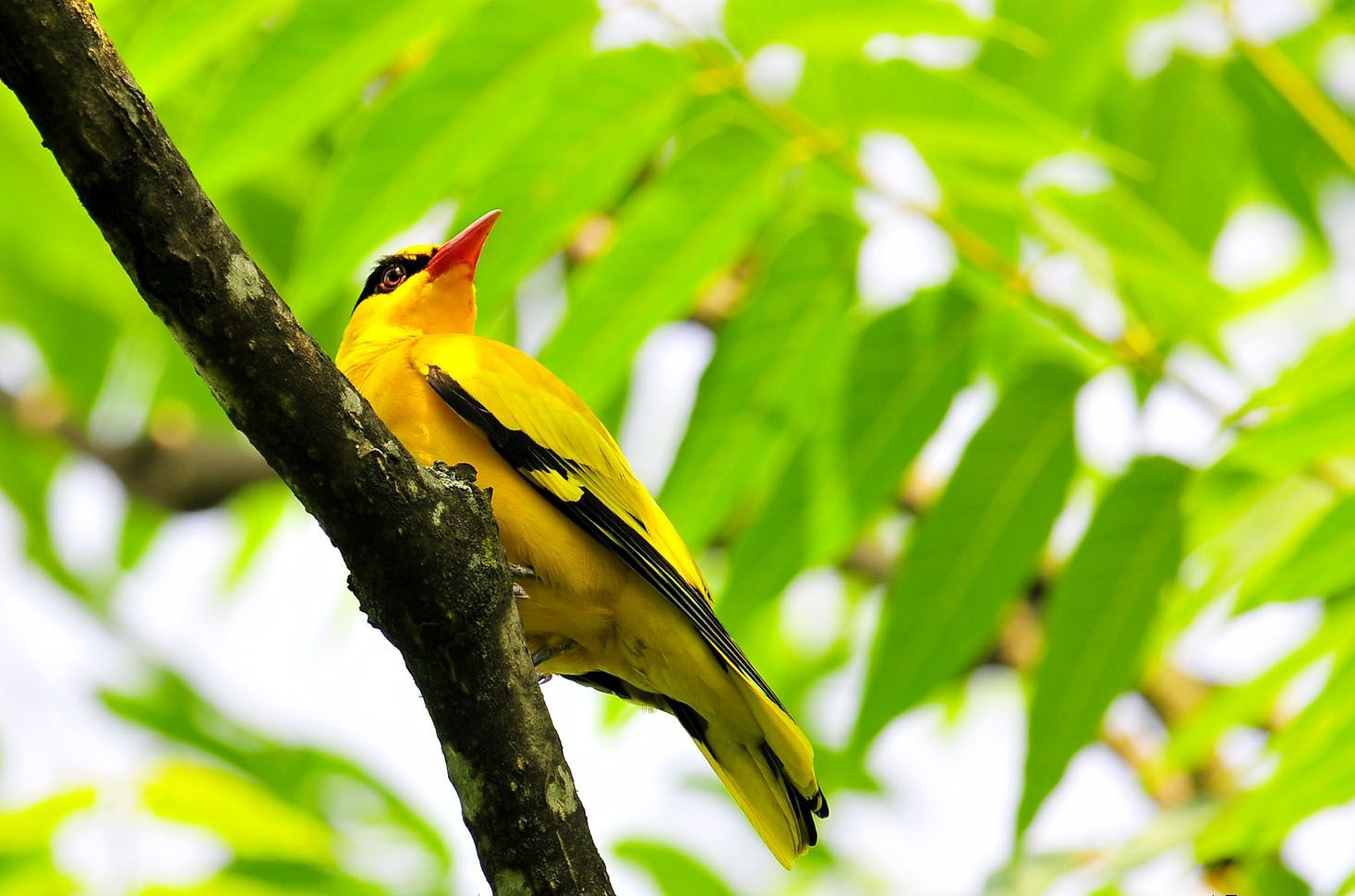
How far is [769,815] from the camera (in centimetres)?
389

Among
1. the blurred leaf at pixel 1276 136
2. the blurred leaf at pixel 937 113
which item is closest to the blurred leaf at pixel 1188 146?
the blurred leaf at pixel 1276 136

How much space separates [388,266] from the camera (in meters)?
5.23

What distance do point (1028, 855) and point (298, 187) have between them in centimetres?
367

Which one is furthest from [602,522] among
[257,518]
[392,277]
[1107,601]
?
[257,518]

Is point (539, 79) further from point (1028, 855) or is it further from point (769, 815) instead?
point (1028, 855)

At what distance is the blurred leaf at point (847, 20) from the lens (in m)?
3.55

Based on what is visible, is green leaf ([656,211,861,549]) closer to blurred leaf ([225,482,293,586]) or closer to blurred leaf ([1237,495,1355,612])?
blurred leaf ([1237,495,1355,612])

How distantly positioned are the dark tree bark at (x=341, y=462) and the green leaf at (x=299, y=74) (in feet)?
4.79

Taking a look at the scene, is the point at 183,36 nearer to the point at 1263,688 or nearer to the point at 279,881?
the point at 279,881

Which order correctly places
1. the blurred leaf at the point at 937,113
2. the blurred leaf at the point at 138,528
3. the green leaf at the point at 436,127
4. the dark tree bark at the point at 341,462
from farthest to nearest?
the blurred leaf at the point at 138,528, the green leaf at the point at 436,127, the blurred leaf at the point at 937,113, the dark tree bark at the point at 341,462

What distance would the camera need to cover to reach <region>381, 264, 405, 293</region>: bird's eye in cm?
515

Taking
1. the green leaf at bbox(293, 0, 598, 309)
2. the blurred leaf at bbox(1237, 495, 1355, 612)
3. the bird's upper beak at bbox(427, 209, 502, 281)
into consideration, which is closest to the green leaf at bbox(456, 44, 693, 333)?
the green leaf at bbox(293, 0, 598, 309)

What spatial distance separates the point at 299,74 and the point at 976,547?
234 cm

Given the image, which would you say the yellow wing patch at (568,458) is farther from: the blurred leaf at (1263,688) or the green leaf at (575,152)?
the blurred leaf at (1263,688)
